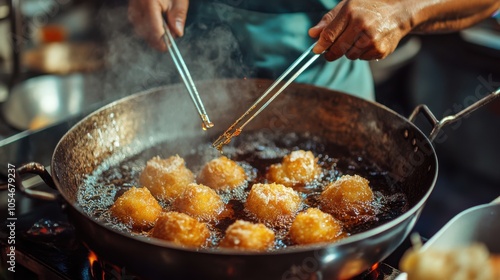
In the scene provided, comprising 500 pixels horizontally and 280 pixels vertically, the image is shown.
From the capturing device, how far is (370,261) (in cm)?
179

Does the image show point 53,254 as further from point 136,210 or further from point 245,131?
point 245,131

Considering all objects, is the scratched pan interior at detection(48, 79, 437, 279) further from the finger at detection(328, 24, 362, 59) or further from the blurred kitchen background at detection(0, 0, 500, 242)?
the blurred kitchen background at detection(0, 0, 500, 242)

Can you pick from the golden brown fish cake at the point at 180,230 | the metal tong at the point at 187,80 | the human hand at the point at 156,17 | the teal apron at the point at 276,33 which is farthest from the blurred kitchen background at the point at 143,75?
the golden brown fish cake at the point at 180,230

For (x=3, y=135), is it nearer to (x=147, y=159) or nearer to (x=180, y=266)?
(x=147, y=159)

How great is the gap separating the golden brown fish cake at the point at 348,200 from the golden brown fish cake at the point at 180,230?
0.58 metres

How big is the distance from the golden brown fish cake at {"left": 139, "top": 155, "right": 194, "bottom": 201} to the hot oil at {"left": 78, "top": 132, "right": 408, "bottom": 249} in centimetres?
6

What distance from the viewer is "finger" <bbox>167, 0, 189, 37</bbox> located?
2.82 meters

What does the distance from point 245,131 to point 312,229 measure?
1111 millimetres

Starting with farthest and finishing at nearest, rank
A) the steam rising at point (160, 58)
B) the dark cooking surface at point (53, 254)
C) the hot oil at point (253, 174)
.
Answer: the steam rising at point (160, 58) → the hot oil at point (253, 174) → the dark cooking surface at point (53, 254)

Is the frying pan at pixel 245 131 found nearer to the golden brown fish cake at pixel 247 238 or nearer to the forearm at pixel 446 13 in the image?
the golden brown fish cake at pixel 247 238

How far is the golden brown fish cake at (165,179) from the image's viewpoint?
2359mm

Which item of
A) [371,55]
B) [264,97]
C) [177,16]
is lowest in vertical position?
[264,97]

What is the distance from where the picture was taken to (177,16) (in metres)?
2.82

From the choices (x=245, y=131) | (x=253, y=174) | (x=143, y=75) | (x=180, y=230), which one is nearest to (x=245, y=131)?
(x=245, y=131)
